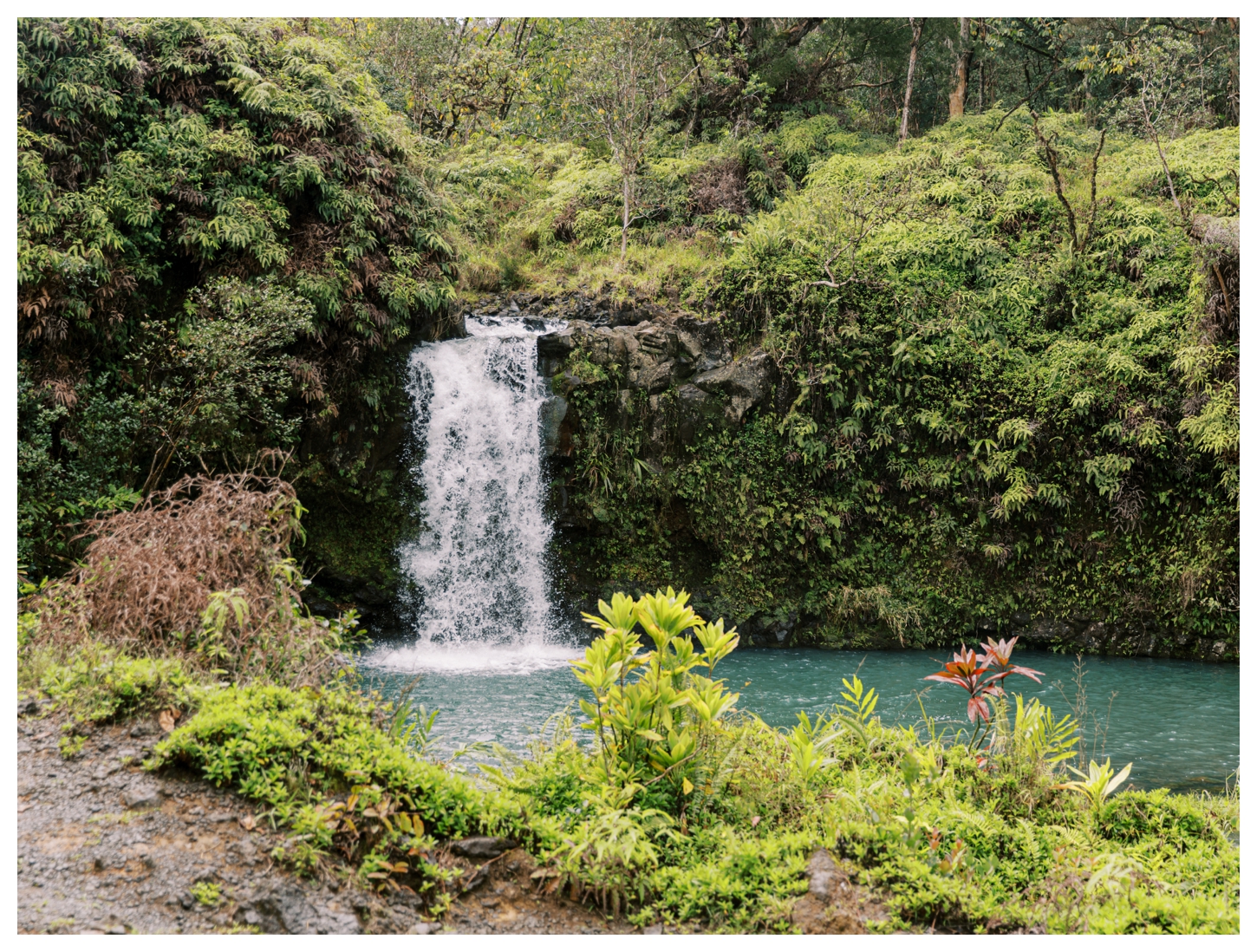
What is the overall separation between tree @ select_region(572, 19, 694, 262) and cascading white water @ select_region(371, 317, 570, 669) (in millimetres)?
4184

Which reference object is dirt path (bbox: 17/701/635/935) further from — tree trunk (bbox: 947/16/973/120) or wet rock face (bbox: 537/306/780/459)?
tree trunk (bbox: 947/16/973/120)

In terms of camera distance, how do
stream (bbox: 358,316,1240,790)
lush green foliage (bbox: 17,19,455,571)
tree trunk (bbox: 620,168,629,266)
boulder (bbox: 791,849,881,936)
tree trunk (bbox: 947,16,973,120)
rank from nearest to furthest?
boulder (bbox: 791,849,881,936), lush green foliage (bbox: 17,19,455,571), stream (bbox: 358,316,1240,790), tree trunk (bbox: 620,168,629,266), tree trunk (bbox: 947,16,973,120)

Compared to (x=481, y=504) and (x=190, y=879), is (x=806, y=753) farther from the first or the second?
(x=481, y=504)

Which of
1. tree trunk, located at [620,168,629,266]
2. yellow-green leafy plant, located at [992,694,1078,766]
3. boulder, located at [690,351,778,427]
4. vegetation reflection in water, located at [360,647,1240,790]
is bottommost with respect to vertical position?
vegetation reflection in water, located at [360,647,1240,790]

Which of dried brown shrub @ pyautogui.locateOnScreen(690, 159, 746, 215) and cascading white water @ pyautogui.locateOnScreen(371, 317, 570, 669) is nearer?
cascading white water @ pyautogui.locateOnScreen(371, 317, 570, 669)

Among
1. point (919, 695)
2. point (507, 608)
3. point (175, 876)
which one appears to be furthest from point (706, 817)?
point (507, 608)

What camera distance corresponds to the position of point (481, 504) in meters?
10.9

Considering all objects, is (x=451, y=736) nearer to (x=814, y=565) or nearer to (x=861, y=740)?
(x=861, y=740)

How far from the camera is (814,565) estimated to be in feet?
36.9

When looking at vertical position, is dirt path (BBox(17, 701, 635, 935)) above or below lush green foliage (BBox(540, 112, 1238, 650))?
below

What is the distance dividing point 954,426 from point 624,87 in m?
9.07

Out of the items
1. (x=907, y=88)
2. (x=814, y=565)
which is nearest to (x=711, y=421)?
(x=814, y=565)

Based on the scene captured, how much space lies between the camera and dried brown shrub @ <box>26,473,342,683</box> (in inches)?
173

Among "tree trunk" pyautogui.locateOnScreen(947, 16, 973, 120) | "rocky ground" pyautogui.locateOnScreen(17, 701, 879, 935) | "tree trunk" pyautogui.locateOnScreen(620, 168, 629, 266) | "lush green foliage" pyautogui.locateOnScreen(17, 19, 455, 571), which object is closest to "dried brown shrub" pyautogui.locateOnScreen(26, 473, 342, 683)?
"rocky ground" pyautogui.locateOnScreen(17, 701, 879, 935)
